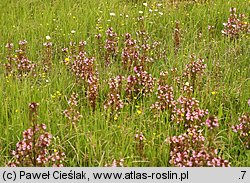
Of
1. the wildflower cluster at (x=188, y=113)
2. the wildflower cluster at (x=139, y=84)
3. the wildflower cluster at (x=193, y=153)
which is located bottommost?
the wildflower cluster at (x=193, y=153)

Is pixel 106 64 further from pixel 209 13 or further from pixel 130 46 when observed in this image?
pixel 209 13

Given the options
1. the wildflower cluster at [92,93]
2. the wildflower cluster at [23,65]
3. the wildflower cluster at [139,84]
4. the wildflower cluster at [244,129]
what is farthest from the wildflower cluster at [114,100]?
the wildflower cluster at [23,65]

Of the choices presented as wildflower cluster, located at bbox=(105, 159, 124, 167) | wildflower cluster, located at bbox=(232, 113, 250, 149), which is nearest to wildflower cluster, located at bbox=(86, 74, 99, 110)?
wildflower cluster, located at bbox=(105, 159, 124, 167)

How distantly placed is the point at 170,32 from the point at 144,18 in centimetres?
55

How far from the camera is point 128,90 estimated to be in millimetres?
4398

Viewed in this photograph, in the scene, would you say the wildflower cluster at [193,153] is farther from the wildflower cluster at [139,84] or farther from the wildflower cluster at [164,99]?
the wildflower cluster at [139,84]

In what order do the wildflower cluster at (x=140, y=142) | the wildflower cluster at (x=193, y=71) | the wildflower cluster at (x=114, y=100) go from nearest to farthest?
1. the wildflower cluster at (x=140, y=142)
2. the wildflower cluster at (x=114, y=100)
3. the wildflower cluster at (x=193, y=71)

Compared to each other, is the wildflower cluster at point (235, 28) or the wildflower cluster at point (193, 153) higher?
the wildflower cluster at point (235, 28)

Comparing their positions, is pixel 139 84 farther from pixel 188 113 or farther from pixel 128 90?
pixel 188 113

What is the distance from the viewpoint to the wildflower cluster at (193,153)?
299 centimetres

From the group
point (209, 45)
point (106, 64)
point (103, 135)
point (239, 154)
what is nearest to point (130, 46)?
point (106, 64)

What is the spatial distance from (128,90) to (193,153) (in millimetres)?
1442

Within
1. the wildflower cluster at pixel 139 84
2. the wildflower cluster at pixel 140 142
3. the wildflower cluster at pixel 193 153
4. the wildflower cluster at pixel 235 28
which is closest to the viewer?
the wildflower cluster at pixel 193 153

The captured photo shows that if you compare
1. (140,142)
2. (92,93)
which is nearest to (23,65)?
(92,93)
